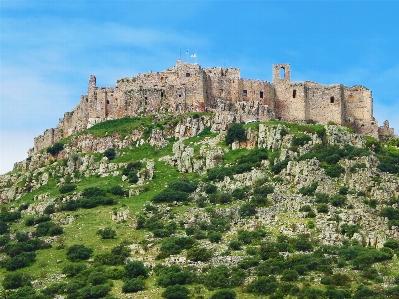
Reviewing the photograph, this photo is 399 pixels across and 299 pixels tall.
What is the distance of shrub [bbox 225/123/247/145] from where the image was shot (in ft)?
378

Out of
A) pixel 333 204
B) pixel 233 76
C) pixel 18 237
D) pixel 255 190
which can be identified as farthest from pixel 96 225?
pixel 233 76

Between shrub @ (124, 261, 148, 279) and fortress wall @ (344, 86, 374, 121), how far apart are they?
153ft

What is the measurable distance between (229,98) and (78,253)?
131 feet

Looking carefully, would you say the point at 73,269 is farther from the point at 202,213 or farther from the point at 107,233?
the point at 202,213

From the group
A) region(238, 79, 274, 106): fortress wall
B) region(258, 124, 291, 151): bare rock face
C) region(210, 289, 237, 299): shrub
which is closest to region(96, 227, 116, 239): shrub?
region(210, 289, 237, 299): shrub

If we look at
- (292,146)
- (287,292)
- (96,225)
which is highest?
(292,146)

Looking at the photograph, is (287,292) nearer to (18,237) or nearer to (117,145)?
(18,237)

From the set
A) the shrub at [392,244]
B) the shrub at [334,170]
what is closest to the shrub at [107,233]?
the shrub at [334,170]

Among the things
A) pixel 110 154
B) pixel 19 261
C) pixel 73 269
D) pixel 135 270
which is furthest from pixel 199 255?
pixel 110 154

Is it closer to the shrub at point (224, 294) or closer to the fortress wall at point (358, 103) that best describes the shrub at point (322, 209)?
the shrub at point (224, 294)

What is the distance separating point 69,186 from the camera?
112m

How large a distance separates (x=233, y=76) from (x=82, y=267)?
45353mm

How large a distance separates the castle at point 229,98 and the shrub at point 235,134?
6.55m

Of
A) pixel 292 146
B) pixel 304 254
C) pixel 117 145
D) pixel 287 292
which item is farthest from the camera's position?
pixel 117 145
